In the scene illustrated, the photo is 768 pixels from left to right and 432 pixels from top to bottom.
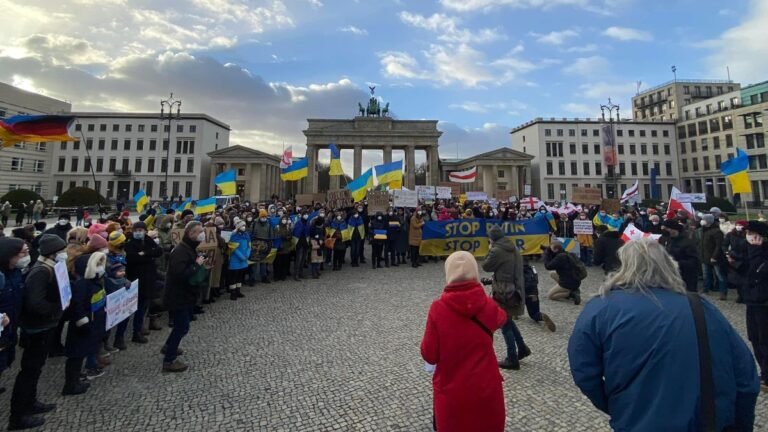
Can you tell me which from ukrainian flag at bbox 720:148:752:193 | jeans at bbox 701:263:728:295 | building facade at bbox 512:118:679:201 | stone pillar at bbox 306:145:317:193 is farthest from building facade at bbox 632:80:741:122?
jeans at bbox 701:263:728:295

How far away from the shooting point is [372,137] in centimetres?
5578

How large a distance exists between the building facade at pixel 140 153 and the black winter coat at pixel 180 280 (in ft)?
224

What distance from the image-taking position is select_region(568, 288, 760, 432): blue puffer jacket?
173cm

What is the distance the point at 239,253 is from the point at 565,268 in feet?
26.3

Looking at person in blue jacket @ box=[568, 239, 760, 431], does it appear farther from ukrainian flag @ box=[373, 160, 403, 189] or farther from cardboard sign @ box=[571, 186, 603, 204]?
cardboard sign @ box=[571, 186, 603, 204]

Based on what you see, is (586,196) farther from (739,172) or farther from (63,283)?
(63,283)

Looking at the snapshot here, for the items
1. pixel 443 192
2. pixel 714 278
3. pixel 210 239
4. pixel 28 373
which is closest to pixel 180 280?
pixel 28 373

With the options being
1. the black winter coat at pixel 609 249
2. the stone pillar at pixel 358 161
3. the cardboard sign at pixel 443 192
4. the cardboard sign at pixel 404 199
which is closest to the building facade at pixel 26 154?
the stone pillar at pixel 358 161

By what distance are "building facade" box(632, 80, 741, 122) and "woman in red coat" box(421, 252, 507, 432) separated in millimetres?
96841

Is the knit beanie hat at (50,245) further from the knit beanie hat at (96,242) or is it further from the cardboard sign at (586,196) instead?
the cardboard sign at (586,196)

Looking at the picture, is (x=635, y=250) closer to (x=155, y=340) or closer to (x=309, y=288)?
(x=155, y=340)

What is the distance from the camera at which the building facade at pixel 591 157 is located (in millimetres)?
70812

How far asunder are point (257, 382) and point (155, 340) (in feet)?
9.33

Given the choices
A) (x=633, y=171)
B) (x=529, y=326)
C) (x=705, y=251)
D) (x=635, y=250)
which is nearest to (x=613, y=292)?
(x=635, y=250)
